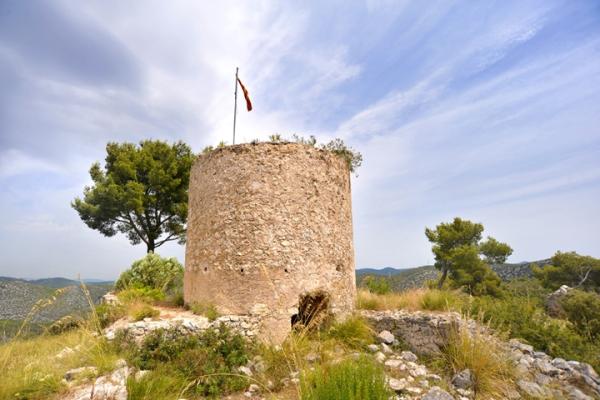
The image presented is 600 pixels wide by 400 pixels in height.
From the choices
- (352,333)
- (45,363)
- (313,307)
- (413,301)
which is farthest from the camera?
(413,301)

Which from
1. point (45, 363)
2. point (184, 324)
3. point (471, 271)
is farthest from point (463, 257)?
point (45, 363)

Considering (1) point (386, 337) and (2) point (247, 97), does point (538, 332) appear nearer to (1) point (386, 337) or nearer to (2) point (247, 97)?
(1) point (386, 337)

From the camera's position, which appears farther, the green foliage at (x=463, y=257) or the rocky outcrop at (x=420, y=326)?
the green foliage at (x=463, y=257)

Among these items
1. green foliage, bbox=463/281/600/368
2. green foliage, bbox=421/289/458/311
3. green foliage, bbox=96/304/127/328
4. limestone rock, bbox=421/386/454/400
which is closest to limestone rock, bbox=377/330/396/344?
green foliage, bbox=421/289/458/311

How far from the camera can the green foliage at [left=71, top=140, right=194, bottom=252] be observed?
15.6 metres

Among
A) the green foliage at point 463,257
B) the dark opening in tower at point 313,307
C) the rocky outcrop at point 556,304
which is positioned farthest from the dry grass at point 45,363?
the green foliage at point 463,257

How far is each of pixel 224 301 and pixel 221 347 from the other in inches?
45.5

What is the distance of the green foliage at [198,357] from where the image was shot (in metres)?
5.23

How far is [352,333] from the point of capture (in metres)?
7.07

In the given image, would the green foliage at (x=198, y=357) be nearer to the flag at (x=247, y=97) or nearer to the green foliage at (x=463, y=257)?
the flag at (x=247, y=97)

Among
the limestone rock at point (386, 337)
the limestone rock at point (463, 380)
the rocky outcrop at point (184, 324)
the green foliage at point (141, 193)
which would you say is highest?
the green foliage at point (141, 193)

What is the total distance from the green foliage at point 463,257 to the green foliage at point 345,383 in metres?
18.9

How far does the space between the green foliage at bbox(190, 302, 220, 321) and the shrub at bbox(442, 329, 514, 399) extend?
4.22 metres

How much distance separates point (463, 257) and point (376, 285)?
1397 cm
